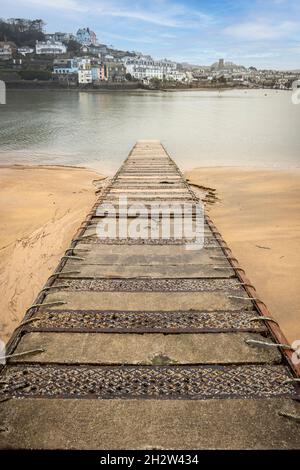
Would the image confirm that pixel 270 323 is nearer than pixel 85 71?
Yes

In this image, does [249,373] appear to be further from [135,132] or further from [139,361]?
[135,132]

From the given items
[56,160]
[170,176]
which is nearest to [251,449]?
[170,176]

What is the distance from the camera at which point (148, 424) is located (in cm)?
236

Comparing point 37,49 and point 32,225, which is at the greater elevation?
point 37,49

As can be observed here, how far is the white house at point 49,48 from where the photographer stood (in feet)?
514

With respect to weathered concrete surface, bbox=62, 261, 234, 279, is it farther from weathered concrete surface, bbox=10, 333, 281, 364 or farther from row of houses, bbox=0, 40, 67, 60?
row of houses, bbox=0, 40, 67, 60

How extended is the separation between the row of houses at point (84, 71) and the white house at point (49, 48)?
2968cm

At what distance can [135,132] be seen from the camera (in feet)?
92.3

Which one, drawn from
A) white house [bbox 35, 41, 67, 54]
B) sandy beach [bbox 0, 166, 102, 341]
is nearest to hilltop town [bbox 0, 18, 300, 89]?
white house [bbox 35, 41, 67, 54]

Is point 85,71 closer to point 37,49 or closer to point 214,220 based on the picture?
point 37,49

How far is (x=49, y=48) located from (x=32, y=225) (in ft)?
585

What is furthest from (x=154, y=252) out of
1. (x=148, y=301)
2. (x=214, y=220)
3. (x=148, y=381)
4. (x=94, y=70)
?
(x=94, y=70)

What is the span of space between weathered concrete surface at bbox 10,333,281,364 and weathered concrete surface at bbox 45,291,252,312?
0.50 metres

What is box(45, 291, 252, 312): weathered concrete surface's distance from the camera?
3.82 meters
